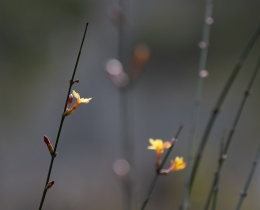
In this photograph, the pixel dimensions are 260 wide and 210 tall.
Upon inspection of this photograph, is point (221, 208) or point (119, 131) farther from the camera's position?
point (119, 131)

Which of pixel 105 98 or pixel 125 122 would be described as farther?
pixel 105 98

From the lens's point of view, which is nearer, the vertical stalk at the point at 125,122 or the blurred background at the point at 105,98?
the vertical stalk at the point at 125,122

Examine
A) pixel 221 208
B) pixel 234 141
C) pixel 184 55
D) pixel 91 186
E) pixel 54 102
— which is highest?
pixel 184 55

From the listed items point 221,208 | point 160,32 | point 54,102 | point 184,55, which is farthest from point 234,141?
point 54,102

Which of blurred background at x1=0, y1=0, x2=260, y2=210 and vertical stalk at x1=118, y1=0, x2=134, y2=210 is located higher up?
blurred background at x1=0, y1=0, x2=260, y2=210

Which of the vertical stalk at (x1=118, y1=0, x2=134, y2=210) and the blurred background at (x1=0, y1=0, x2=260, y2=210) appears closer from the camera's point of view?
the vertical stalk at (x1=118, y1=0, x2=134, y2=210)

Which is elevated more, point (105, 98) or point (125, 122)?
point (105, 98)

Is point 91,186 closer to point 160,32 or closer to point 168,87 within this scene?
point 168,87

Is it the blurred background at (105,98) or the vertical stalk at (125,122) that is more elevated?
the blurred background at (105,98)
